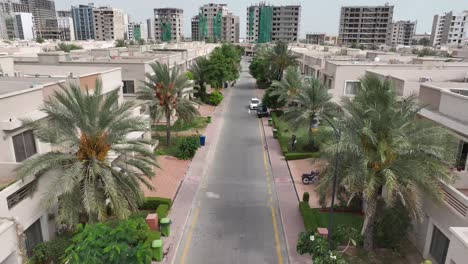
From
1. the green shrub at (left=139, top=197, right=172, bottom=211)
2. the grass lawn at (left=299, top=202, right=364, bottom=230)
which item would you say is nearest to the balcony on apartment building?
the grass lawn at (left=299, top=202, right=364, bottom=230)

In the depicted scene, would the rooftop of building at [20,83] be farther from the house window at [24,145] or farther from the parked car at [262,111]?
the parked car at [262,111]

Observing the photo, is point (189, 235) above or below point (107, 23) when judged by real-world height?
below

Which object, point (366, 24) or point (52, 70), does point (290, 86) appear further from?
point (366, 24)

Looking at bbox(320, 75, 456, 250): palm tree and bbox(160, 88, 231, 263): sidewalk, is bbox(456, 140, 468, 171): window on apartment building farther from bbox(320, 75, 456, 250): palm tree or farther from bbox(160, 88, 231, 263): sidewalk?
bbox(160, 88, 231, 263): sidewalk

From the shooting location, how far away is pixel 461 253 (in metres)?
9.26

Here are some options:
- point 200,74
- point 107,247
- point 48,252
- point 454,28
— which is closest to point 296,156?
point 107,247

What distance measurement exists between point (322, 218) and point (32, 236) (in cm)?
1307

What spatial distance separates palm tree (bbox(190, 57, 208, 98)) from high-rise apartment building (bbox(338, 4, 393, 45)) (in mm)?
102791

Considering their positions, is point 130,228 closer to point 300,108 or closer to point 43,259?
point 43,259

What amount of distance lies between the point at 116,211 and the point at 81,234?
1.58m

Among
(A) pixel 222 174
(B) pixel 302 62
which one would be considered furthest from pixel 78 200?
(B) pixel 302 62

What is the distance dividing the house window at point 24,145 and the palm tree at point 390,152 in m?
12.3

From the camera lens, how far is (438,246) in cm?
1275

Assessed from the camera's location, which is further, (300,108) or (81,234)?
(300,108)
